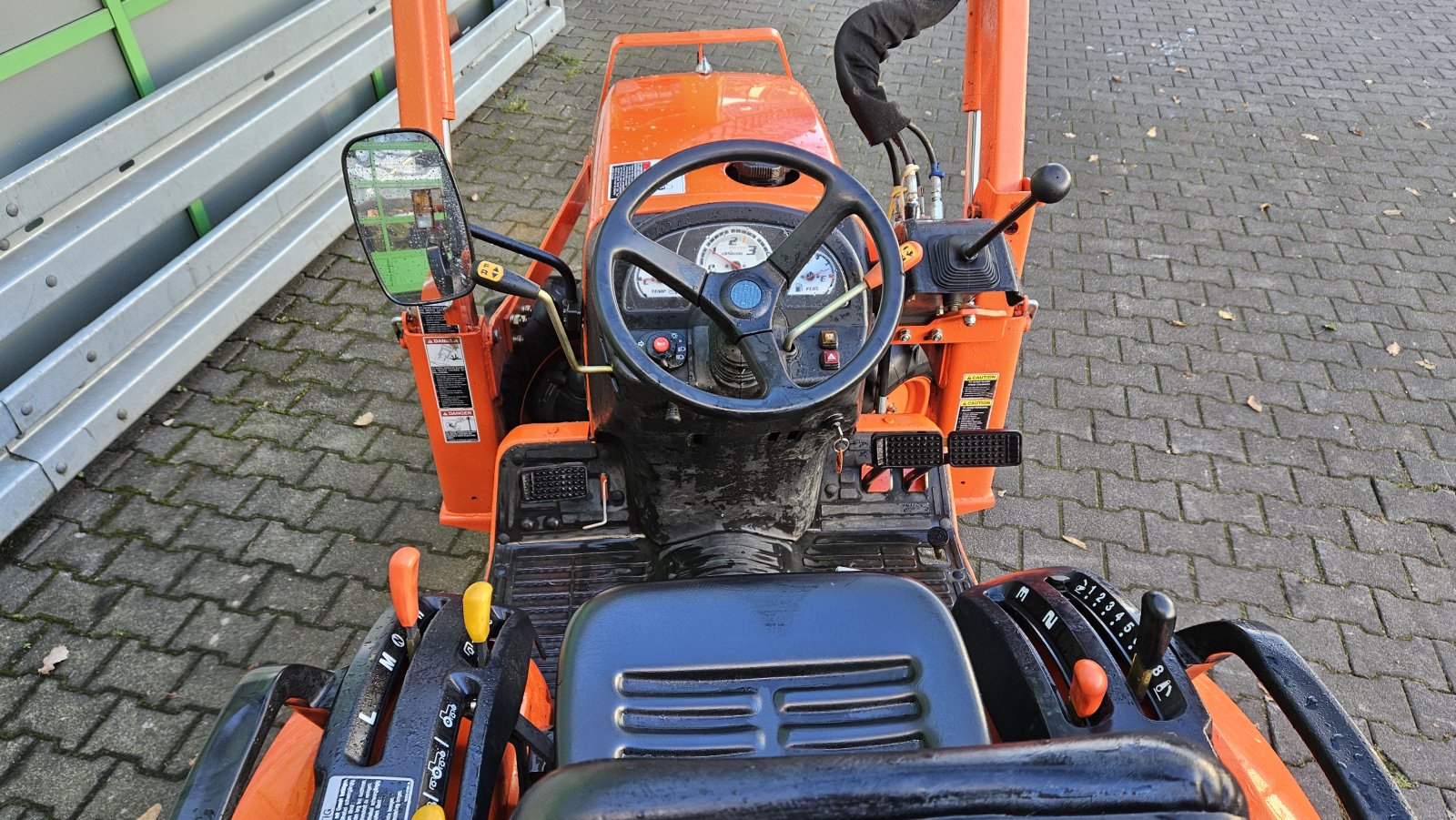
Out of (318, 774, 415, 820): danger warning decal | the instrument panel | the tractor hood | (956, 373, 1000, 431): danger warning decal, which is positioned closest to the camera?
(318, 774, 415, 820): danger warning decal

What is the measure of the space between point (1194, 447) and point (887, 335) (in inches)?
94.6

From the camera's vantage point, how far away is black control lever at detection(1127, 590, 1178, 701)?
1.31 meters

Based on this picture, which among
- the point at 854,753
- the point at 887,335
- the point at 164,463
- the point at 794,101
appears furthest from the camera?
the point at 164,463

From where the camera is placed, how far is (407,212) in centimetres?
202

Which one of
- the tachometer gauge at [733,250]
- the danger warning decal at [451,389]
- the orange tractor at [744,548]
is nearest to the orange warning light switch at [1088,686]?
the orange tractor at [744,548]

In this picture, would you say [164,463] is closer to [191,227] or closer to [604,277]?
[191,227]

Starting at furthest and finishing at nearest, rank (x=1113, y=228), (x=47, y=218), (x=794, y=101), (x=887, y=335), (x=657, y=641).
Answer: (x=1113, y=228) → (x=47, y=218) → (x=794, y=101) → (x=887, y=335) → (x=657, y=641)

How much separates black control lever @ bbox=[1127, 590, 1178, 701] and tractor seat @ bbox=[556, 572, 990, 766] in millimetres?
250

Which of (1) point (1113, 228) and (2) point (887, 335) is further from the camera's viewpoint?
(1) point (1113, 228)

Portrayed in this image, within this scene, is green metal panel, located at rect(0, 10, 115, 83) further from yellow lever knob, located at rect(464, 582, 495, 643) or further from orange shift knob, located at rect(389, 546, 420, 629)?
yellow lever knob, located at rect(464, 582, 495, 643)

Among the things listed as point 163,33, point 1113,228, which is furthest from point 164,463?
point 1113,228

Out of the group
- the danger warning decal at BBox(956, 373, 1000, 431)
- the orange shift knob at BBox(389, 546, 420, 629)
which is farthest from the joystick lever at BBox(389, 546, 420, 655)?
the danger warning decal at BBox(956, 373, 1000, 431)

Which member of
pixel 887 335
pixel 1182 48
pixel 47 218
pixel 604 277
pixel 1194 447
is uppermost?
pixel 604 277

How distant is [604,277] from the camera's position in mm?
1860
